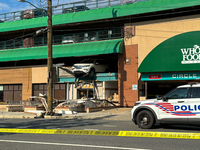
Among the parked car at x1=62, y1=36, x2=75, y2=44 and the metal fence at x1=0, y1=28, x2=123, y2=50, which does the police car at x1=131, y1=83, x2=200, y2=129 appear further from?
the parked car at x1=62, y1=36, x2=75, y2=44

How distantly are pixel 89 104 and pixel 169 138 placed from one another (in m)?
14.5

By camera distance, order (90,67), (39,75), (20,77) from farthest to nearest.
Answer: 1. (20,77)
2. (39,75)
3. (90,67)

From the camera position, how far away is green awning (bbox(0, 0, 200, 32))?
23.6m

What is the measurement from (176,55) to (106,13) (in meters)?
8.63

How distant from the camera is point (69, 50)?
28.4 meters

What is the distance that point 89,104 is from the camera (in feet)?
75.2

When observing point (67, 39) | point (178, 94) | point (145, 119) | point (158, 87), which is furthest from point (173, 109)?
point (67, 39)

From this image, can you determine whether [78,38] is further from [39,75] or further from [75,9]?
[39,75]

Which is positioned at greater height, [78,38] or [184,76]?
[78,38]

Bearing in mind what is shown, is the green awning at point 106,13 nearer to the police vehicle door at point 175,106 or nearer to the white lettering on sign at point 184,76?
the white lettering on sign at point 184,76

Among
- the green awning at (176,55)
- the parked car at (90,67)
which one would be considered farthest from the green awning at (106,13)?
the parked car at (90,67)

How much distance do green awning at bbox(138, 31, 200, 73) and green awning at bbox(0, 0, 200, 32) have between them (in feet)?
10.3

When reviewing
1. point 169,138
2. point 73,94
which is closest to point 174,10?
point 73,94

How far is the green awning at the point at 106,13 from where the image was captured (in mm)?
23594
